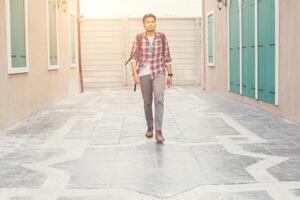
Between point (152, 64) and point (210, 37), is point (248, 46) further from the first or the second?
point (210, 37)

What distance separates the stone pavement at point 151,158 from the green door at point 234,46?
3642mm

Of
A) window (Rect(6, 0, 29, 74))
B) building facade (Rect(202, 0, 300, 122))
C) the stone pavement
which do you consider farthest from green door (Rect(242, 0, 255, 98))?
window (Rect(6, 0, 29, 74))

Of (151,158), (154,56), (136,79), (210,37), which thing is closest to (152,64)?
(154,56)

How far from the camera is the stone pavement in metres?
5.42

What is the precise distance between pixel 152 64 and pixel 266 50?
15.1 ft

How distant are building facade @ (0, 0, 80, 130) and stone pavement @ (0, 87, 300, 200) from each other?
59 cm

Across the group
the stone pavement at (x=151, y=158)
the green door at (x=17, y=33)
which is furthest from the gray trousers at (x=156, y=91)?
the green door at (x=17, y=33)

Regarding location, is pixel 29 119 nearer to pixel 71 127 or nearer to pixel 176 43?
pixel 71 127

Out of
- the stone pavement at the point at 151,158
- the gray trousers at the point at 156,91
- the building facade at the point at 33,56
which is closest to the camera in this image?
the stone pavement at the point at 151,158

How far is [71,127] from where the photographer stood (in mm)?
10281

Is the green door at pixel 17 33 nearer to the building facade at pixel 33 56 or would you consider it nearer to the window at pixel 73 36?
the building facade at pixel 33 56

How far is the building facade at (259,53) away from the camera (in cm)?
1065

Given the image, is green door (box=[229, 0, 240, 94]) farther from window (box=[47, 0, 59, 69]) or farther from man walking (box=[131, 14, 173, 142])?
man walking (box=[131, 14, 173, 142])

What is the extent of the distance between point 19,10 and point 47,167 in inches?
224
